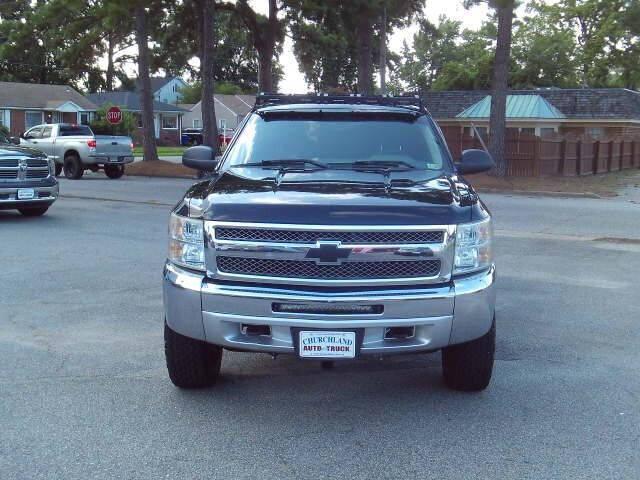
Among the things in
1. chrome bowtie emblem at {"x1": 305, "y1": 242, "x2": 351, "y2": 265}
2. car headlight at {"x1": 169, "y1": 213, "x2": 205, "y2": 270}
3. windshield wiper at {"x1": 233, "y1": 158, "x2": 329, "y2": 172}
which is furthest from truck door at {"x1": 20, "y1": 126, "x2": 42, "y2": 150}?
chrome bowtie emblem at {"x1": 305, "y1": 242, "x2": 351, "y2": 265}

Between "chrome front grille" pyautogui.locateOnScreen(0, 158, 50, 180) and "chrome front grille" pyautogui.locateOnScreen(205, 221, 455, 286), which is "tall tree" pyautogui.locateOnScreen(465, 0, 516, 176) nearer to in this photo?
"chrome front grille" pyautogui.locateOnScreen(0, 158, 50, 180)

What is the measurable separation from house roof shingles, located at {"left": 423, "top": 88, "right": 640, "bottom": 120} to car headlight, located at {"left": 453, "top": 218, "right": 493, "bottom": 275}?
42.4m

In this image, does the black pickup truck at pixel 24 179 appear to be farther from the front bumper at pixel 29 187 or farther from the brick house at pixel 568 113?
the brick house at pixel 568 113

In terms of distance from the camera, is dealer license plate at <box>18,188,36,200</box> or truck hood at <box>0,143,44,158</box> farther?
dealer license plate at <box>18,188,36,200</box>

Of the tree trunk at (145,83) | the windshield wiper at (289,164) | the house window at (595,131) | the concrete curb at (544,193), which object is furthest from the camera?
the house window at (595,131)

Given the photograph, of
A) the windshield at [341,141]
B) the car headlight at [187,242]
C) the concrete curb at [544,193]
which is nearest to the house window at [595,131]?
the concrete curb at [544,193]

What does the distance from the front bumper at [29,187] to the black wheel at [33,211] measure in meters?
0.68

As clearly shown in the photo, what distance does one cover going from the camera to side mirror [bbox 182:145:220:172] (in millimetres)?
6562

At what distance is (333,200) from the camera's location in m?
4.67

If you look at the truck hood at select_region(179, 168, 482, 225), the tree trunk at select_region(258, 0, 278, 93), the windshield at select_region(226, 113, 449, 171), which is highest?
the tree trunk at select_region(258, 0, 278, 93)

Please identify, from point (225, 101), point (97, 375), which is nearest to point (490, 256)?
point (97, 375)

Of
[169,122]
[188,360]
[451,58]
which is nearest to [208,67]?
[188,360]

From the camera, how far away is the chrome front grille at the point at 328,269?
15.0 ft

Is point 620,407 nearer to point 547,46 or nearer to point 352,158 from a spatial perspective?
point 352,158
